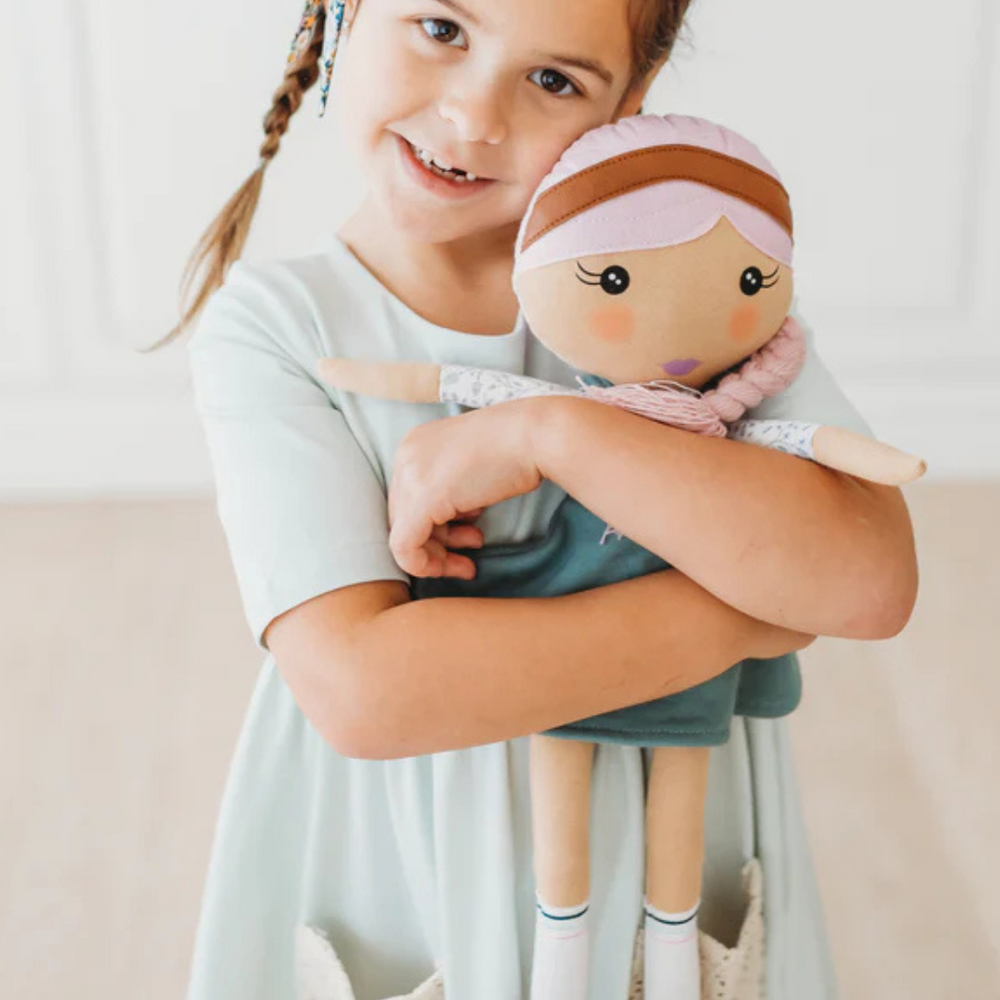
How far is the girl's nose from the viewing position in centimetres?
71

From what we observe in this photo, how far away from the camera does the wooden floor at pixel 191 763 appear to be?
148cm

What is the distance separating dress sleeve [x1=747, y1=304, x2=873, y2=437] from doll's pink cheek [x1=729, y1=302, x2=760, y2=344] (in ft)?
0.24

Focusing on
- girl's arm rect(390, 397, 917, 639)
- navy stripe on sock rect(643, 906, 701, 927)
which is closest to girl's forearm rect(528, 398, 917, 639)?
girl's arm rect(390, 397, 917, 639)

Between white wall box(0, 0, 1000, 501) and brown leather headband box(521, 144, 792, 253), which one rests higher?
white wall box(0, 0, 1000, 501)

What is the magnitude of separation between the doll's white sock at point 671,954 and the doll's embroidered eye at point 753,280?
Answer: 365 millimetres

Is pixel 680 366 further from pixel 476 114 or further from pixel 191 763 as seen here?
pixel 191 763

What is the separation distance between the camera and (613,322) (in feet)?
2.24

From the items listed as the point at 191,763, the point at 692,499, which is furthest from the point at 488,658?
the point at 191,763

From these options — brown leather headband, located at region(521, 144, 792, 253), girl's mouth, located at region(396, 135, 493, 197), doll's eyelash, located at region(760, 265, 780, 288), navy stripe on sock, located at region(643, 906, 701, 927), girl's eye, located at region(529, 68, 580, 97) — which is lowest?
navy stripe on sock, located at region(643, 906, 701, 927)

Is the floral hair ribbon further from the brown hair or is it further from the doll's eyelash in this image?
the doll's eyelash

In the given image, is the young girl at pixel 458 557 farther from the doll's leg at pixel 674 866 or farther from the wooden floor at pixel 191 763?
the wooden floor at pixel 191 763

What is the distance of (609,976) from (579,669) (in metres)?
0.28

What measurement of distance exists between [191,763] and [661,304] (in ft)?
4.00

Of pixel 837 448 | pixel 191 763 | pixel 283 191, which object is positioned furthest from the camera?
pixel 283 191
